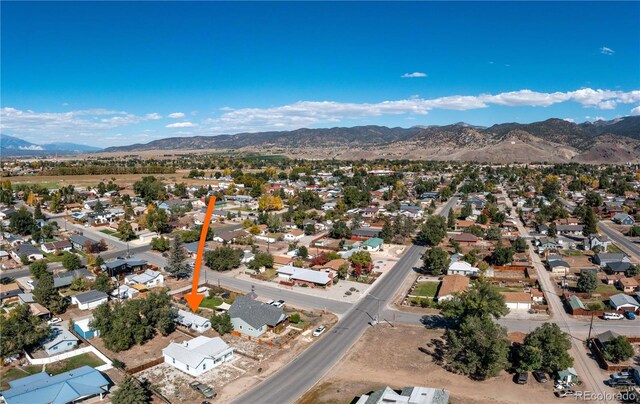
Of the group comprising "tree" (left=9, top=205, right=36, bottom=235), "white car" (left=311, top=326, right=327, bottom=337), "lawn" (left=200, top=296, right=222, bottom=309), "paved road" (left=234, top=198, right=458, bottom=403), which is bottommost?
"paved road" (left=234, top=198, right=458, bottom=403)

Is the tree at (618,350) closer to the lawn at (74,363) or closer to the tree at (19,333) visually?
the lawn at (74,363)

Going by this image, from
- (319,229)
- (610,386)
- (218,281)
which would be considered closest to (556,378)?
(610,386)

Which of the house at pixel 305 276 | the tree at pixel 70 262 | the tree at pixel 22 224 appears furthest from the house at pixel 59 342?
the tree at pixel 22 224

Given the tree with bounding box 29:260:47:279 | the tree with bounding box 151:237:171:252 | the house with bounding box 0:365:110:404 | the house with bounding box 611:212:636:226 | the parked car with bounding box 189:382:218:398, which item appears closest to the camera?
the house with bounding box 0:365:110:404

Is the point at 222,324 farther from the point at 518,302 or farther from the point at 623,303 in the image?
the point at 623,303

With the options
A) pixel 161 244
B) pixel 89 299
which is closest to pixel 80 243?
pixel 161 244

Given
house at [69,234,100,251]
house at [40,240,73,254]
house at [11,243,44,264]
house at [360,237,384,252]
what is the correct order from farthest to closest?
house at [40,240,73,254]
house at [360,237,384,252]
house at [69,234,100,251]
house at [11,243,44,264]

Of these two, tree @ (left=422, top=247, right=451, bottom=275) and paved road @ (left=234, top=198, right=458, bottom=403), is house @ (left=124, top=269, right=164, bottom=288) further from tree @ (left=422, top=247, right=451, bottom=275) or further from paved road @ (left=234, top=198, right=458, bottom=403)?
tree @ (left=422, top=247, right=451, bottom=275)

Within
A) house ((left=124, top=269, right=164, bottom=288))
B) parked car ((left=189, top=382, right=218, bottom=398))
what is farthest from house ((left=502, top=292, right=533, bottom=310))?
house ((left=124, top=269, right=164, bottom=288))
